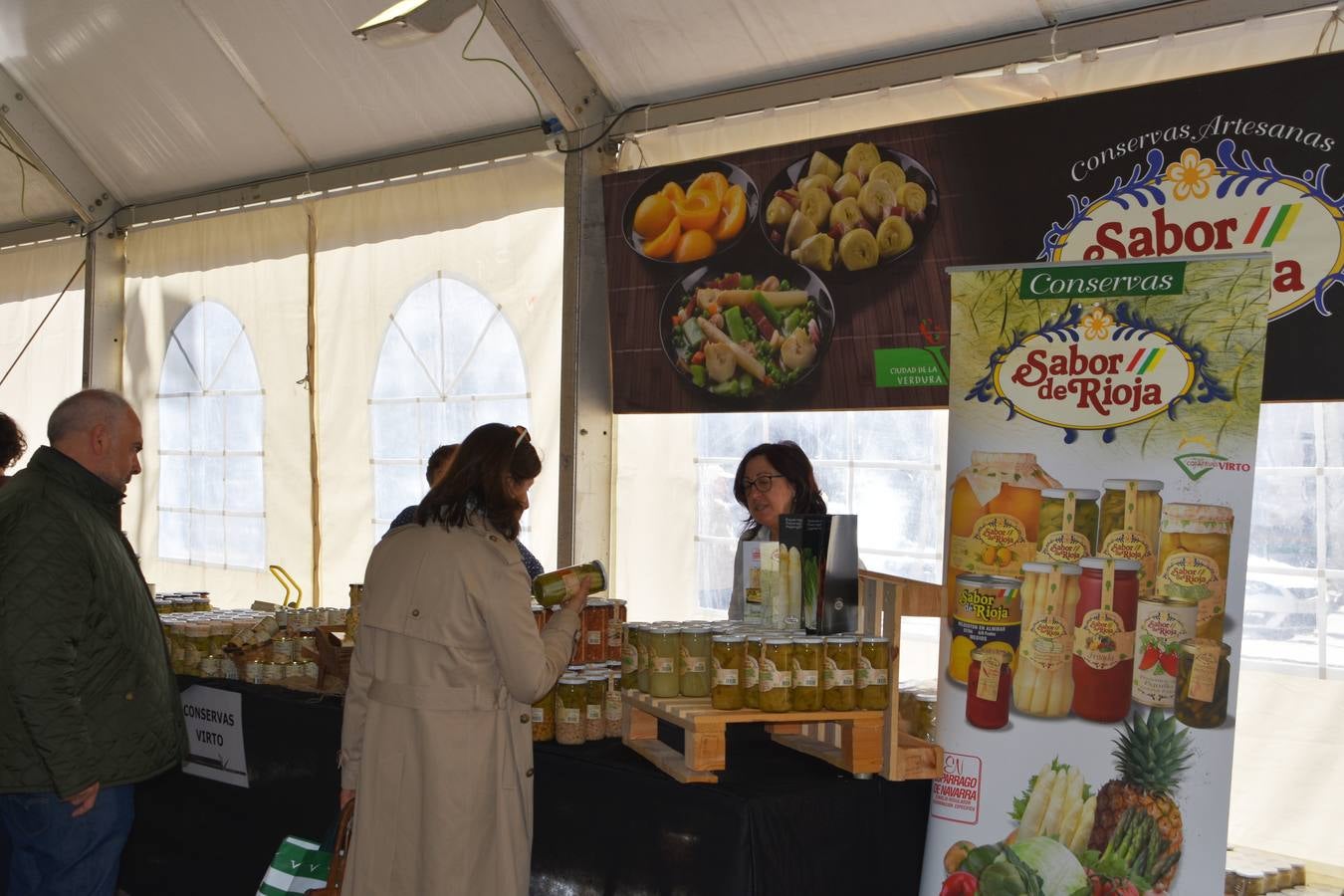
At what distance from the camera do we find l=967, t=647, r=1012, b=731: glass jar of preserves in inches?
106

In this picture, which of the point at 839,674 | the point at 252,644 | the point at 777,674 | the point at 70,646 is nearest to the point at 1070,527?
the point at 839,674

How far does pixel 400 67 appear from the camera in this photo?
5.41m

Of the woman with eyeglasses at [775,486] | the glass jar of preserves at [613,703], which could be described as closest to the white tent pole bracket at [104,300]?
the woman with eyeglasses at [775,486]

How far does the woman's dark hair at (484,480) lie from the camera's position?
8.98 feet

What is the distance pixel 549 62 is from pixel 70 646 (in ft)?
9.37

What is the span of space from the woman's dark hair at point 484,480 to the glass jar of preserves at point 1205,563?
4.31ft

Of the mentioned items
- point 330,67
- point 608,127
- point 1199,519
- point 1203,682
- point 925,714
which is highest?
point 330,67

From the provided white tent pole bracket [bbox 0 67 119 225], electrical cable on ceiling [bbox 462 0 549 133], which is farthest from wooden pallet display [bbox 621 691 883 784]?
white tent pole bracket [bbox 0 67 119 225]

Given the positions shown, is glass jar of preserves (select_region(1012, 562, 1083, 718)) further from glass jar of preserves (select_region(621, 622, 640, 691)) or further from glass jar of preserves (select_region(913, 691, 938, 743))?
glass jar of preserves (select_region(621, 622, 640, 691))

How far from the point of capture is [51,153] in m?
7.02

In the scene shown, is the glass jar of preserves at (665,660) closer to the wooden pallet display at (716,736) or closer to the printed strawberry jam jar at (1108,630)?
the wooden pallet display at (716,736)

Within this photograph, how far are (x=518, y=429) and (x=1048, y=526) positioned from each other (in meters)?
1.15

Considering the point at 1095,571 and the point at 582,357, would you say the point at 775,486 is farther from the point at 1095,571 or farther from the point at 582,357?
the point at 582,357

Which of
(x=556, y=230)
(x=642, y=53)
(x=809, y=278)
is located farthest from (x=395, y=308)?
(x=809, y=278)
